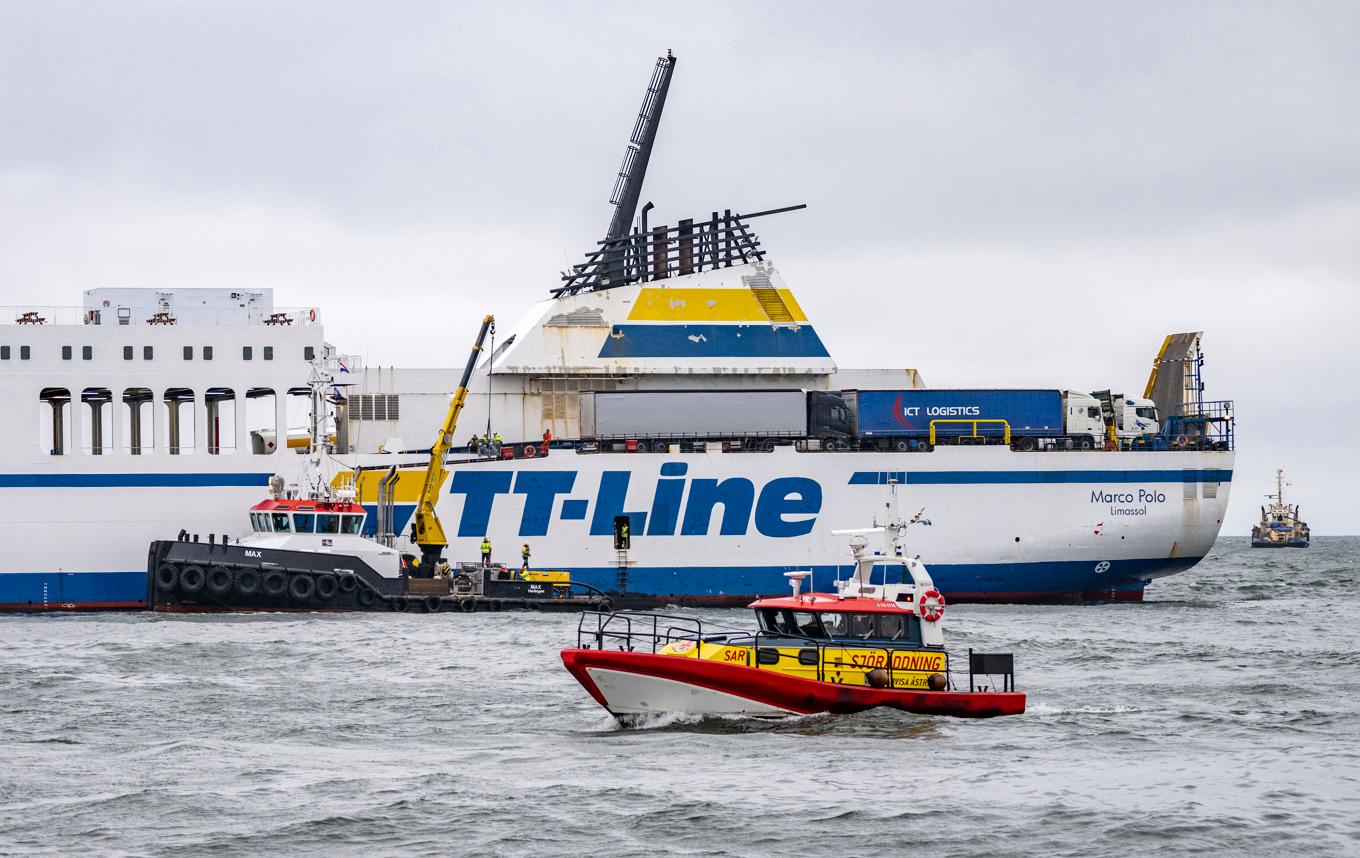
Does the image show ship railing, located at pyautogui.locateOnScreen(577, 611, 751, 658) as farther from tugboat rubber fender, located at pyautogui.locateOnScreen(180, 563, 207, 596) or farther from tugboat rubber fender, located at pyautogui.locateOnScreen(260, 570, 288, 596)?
tugboat rubber fender, located at pyautogui.locateOnScreen(180, 563, 207, 596)

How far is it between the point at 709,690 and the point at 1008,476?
28313mm

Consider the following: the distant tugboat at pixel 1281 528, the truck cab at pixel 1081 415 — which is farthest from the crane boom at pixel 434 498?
the distant tugboat at pixel 1281 528

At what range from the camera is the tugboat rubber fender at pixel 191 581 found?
40875 mm

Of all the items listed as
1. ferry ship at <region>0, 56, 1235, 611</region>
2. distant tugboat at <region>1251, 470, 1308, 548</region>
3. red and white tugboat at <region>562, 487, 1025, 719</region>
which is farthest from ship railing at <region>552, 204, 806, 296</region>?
distant tugboat at <region>1251, 470, 1308, 548</region>

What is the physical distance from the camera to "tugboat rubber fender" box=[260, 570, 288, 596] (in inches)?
1607

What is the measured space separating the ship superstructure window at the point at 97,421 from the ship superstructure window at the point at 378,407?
686cm

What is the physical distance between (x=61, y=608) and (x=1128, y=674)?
28.3 m

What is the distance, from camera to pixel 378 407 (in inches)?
1951

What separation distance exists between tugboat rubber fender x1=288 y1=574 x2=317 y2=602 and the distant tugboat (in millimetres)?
135083

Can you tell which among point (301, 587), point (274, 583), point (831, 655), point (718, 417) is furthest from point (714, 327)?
point (831, 655)

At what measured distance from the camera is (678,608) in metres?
45.1

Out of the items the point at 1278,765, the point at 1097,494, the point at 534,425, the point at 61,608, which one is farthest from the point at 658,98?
the point at 1278,765

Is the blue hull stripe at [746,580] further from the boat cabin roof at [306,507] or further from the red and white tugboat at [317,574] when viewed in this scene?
the boat cabin roof at [306,507]

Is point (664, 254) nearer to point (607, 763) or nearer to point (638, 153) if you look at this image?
point (638, 153)
